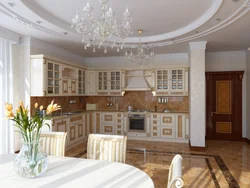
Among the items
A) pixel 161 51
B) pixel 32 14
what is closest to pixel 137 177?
pixel 32 14

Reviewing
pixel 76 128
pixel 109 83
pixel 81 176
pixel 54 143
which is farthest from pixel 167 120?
pixel 81 176

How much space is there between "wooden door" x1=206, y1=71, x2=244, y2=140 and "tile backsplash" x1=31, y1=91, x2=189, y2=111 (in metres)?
0.85

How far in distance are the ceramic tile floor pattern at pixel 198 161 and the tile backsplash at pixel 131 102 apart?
1.26 m

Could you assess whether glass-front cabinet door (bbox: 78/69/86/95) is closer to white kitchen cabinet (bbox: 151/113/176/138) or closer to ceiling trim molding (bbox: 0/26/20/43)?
ceiling trim molding (bbox: 0/26/20/43)

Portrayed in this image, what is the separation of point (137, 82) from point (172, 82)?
115cm

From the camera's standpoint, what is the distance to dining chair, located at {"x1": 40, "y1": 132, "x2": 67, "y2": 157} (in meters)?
Result: 2.50

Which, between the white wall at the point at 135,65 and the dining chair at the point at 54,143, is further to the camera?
the white wall at the point at 135,65

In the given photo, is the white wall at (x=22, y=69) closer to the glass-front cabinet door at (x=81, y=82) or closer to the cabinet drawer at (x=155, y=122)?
the glass-front cabinet door at (x=81, y=82)

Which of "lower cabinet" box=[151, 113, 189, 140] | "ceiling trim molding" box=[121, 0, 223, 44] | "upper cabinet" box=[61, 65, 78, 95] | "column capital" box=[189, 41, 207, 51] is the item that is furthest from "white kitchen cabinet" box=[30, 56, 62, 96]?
"column capital" box=[189, 41, 207, 51]

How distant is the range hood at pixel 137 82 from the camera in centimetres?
663

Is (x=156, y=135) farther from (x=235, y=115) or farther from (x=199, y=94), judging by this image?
(x=235, y=115)

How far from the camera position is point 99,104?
7305 millimetres

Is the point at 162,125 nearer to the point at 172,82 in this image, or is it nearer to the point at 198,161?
the point at 172,82

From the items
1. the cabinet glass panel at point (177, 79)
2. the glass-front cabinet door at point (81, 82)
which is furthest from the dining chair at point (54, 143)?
the cabinet glass panel at point (177, 79)
